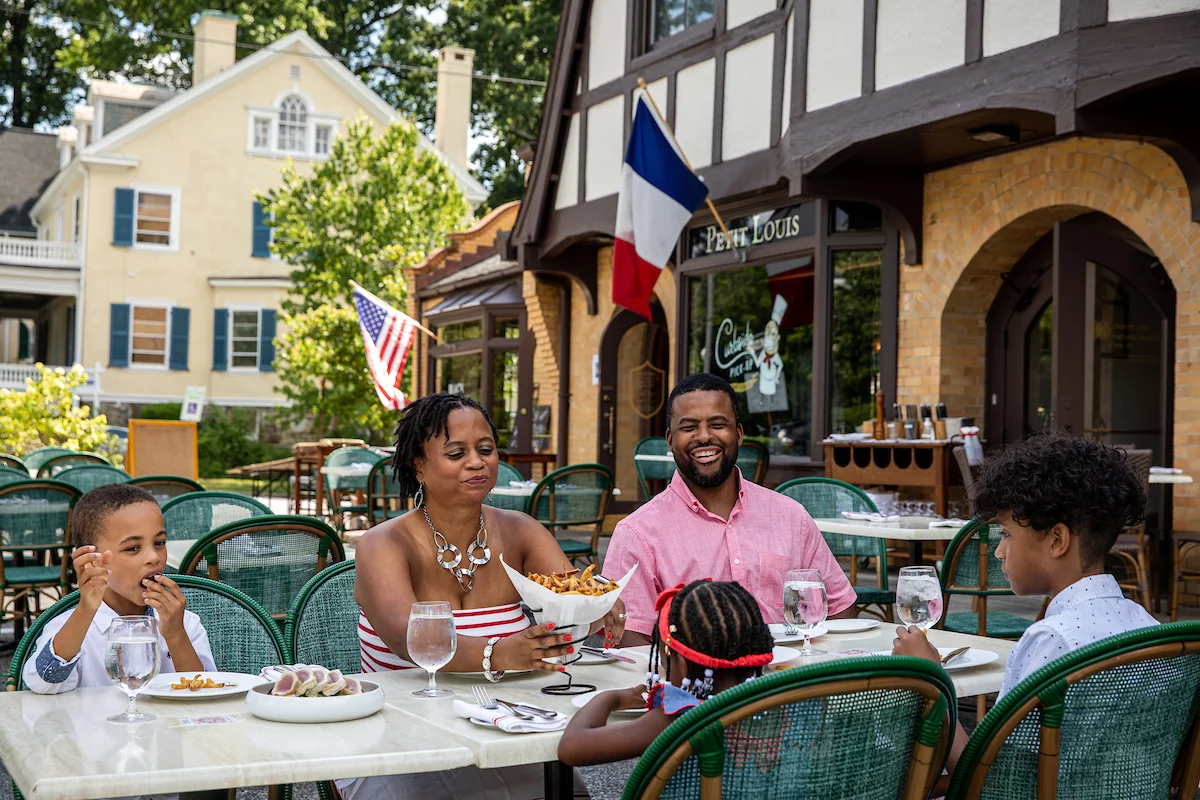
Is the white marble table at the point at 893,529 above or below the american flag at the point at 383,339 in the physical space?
below

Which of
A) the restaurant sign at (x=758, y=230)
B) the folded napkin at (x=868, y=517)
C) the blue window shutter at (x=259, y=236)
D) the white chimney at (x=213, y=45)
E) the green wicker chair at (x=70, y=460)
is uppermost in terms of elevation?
the white chimney at (x=213, y=45)

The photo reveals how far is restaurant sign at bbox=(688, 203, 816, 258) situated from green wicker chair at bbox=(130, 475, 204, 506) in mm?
5764

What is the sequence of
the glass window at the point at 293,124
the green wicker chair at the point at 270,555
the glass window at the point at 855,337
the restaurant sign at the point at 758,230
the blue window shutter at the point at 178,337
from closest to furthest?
the green wicker chair at the point at 270,555 → the glass window at the point at 855,337 → the restaurant sign at the point at 758,230 → the blue window shutter at the point at 178,337 → the glass window at the point at 293,124

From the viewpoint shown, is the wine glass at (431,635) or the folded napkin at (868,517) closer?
the wine glass at (431,635)

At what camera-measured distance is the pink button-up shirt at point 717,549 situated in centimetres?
389

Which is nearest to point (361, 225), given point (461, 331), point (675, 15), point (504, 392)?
point (461, 331)

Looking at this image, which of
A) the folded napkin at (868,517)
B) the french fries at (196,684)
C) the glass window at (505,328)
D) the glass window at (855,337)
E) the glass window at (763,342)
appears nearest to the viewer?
the french fries at (196,684)

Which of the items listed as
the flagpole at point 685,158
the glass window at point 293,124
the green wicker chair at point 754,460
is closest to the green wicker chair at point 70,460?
the green wicker chair at point 754,460

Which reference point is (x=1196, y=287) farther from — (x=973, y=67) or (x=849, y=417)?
(x=849, y=417)

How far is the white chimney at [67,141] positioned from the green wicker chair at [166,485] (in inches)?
1195

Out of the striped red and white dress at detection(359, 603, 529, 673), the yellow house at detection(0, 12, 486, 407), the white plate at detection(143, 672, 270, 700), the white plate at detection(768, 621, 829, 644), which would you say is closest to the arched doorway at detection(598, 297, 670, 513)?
the white plate at detection(768, 621, 829, 644)

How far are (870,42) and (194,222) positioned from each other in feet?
81.3

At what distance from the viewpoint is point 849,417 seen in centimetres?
1074

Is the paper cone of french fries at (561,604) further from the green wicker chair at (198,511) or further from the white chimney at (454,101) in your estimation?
the white chimney at (454,101)
